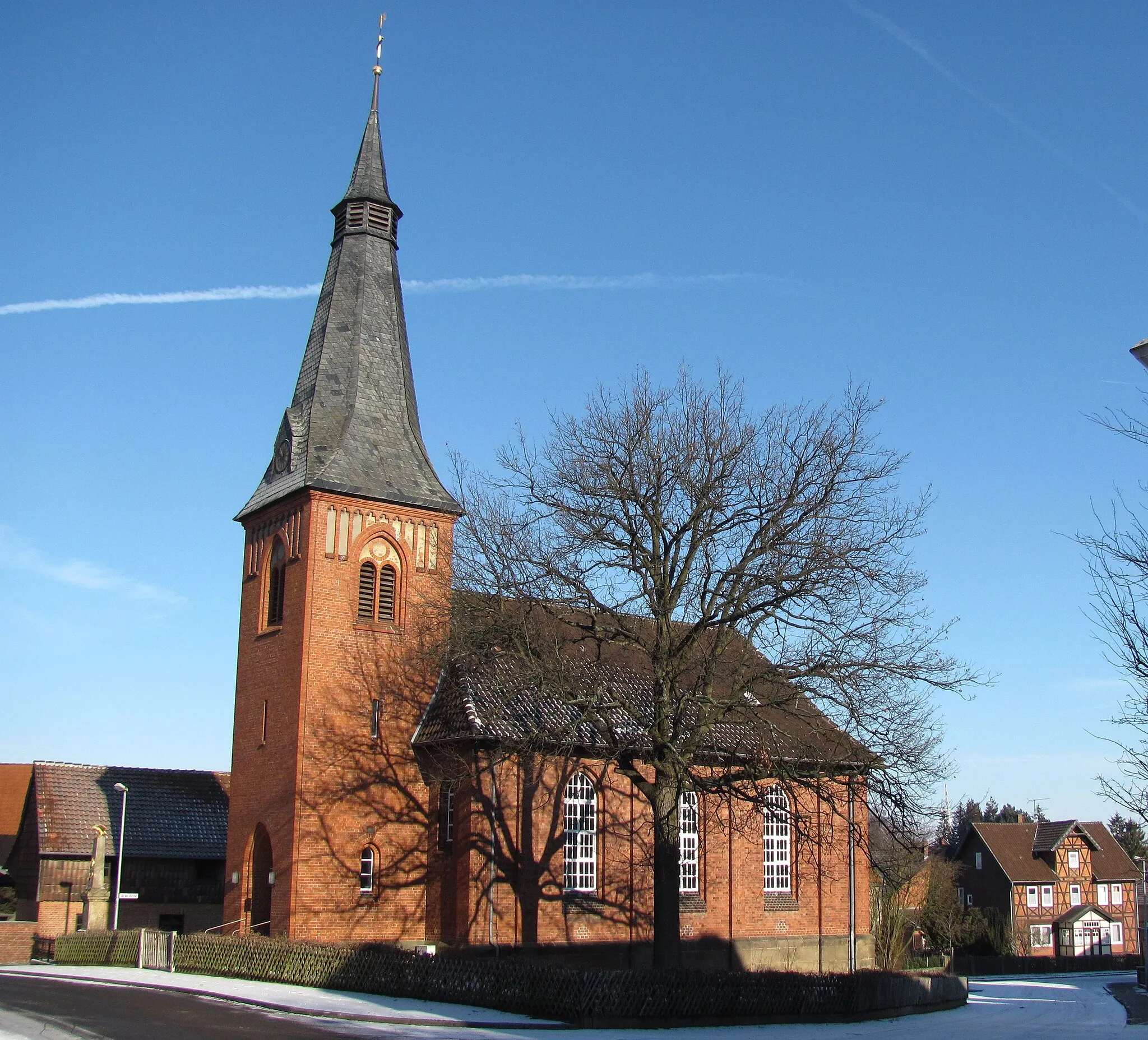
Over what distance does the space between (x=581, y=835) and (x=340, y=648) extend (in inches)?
311

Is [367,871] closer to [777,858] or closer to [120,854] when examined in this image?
[120,854]

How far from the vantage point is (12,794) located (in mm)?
60219

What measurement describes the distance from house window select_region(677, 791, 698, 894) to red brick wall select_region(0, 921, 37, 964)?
63.9ft

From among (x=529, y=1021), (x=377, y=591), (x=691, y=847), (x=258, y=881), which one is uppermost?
(x=377, y=591)

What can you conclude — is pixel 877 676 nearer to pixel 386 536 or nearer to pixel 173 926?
pixel 386 536

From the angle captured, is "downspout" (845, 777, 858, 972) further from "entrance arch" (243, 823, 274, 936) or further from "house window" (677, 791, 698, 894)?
"entrance arch" (243, 823, 274, 936)

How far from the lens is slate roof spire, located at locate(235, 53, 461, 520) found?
104 ft

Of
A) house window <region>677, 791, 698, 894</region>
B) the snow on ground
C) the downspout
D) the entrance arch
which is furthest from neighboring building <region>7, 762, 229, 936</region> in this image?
the downspout

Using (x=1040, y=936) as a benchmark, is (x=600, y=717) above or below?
above

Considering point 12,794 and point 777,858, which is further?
point 12,794

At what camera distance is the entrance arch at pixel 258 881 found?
98.8 ft

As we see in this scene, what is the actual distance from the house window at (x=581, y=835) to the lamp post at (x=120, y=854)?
41.3 feet

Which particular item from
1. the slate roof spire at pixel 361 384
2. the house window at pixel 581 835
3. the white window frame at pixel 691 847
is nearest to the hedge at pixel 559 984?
the white window frame at pixel 691 847

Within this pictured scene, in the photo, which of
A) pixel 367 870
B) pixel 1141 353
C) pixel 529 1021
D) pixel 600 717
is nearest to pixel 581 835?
pixel 367 870
